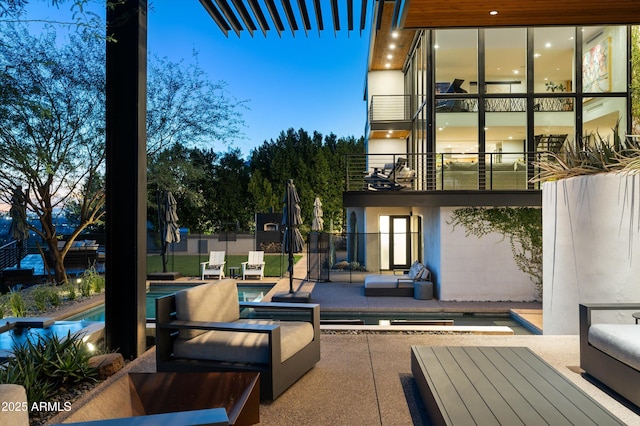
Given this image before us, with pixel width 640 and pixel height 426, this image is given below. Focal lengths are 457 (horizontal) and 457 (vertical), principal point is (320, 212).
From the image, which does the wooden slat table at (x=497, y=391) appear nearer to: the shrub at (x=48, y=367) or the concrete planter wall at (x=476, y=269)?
the shrub at (x=48, y=367)

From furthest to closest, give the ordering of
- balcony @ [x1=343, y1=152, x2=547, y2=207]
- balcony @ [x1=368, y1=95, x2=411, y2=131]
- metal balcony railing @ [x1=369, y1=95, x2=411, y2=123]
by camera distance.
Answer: metal balcony railing @ [x1=369, y1=95, x2=411, y2=123] < balcony @ [x1=368, y1=95, x2=411, y2=131] < balcony @ [x1=343, y1=152, x2=547, y2=207]

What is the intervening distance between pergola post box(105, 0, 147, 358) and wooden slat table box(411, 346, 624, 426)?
269 cm

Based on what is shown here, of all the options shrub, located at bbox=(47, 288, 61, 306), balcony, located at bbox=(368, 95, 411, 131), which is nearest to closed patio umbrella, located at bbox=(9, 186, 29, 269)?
shrub, located at bbox=(47, 288, 61, 306)

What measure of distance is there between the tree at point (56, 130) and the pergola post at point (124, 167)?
5.94 meters

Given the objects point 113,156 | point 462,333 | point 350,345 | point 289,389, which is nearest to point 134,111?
point 113,156

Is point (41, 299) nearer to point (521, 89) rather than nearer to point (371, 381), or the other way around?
point (371, 381)

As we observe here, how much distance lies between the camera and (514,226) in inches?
436

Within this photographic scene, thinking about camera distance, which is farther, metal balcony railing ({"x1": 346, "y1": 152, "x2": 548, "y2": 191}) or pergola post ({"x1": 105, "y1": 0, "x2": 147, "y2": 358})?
metal balcony railing ({"x1": 346, "y1": 152, "x2": 548, "y2": 191})

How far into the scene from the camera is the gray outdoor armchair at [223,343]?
11.3 ft

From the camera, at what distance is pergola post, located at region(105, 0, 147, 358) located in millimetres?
4203

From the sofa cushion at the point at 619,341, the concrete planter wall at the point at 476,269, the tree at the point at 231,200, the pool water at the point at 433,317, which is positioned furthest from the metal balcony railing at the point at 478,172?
the tree at the point at 231,200

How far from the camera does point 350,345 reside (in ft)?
15.8

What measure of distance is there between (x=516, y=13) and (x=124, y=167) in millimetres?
3883

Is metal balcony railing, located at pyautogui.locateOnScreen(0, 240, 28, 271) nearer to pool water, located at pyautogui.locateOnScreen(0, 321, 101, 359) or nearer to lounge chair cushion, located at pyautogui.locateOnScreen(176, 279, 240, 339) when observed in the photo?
pool water, located at pyautogui.locateOnScreen(0, 321, 101, 359)
